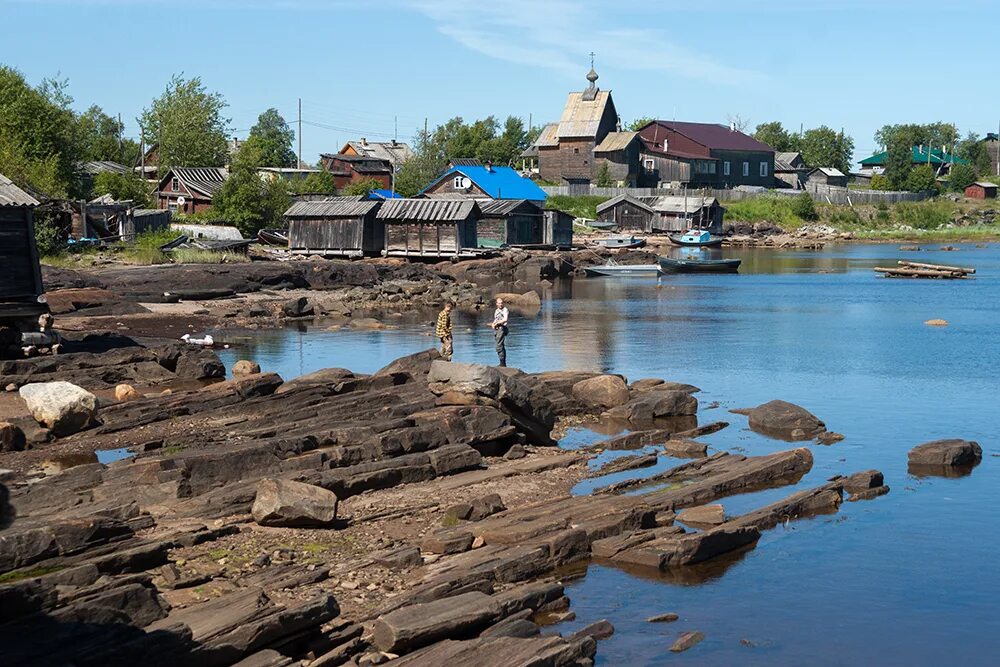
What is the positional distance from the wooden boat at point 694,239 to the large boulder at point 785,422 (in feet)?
→ 241

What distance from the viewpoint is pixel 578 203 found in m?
107

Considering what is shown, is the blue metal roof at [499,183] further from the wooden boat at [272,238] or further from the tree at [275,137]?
the tree at [275,137]

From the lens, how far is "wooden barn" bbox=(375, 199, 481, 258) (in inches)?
2682

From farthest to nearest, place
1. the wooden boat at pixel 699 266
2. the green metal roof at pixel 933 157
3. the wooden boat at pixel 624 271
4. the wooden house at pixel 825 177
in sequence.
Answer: the green metal roof at pixel 933 157 < the wooden house at pixel 825 177 < the wooden boat at pixel 699 266 < the wooden boat at pixel 624 271

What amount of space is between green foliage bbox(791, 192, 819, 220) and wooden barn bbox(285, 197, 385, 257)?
64.0m

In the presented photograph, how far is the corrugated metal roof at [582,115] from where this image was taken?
111 meters

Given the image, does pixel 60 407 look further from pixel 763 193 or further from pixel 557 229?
pixel 763 193

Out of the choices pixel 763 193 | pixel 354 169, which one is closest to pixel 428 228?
pixel 354 169

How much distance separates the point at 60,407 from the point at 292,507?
24.6 feet

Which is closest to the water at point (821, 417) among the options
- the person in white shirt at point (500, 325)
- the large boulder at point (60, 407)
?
the person in white shirt at point (500, 325)

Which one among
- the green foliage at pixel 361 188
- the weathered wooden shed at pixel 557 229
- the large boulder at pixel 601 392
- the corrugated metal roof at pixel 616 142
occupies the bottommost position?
the large boulder at pixel 601 392

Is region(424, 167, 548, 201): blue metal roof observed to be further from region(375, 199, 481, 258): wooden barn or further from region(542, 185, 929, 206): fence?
region(542, 185, 929, 206): fence

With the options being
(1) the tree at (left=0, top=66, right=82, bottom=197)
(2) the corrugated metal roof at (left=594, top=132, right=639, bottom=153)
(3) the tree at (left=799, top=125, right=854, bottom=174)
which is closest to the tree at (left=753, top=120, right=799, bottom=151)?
(3) the tree at (left=799, top=125, right=854, bottom=174)

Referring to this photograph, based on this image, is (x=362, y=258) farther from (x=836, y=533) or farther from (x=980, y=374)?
(x=836, y=533)
